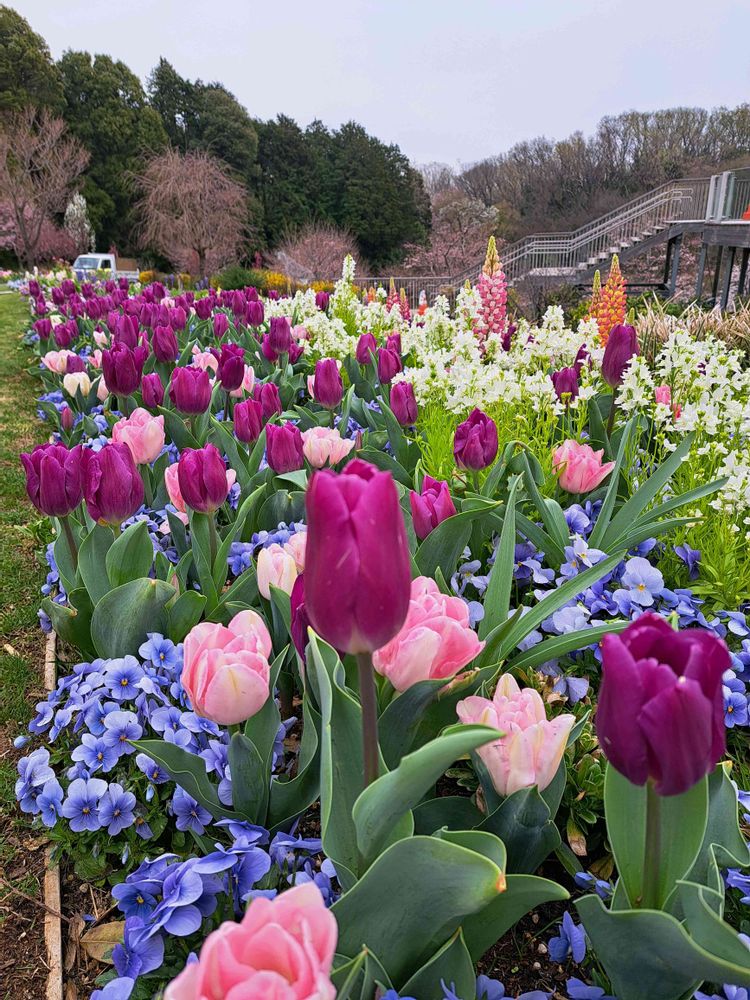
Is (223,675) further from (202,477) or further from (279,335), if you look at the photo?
(279,335)

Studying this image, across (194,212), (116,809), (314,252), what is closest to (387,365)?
(116,809)

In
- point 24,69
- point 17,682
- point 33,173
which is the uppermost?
point 24,69

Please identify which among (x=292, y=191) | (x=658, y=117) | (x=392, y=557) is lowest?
(x=392, y=557)

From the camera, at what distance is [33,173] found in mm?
31344

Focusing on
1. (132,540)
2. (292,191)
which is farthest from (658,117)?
(132,540)

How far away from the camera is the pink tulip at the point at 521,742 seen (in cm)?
111

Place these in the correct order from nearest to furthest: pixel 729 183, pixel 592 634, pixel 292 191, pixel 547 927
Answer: pixel 547 927
pixel 592 634
pixel 729 183
pixel 292 191

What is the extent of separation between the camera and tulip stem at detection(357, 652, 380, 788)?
906mm

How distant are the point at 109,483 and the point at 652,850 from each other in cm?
153

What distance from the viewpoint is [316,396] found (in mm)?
3076

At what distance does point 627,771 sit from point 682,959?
0.28 m

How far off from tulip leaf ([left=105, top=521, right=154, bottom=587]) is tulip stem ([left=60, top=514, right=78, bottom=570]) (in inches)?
4.8

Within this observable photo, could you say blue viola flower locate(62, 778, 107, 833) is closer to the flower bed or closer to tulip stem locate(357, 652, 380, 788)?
the flower bed

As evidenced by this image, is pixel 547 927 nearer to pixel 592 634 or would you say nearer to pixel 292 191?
pixel 592 634
